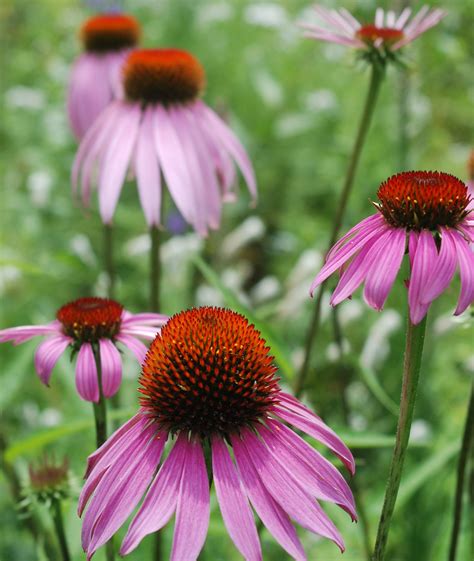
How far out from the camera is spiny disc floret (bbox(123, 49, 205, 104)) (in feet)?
4.11

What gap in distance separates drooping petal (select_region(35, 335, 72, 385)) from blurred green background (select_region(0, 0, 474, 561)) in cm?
17

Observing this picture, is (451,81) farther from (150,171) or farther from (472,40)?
(150,171)

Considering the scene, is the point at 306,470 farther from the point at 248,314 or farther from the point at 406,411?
the point at 248,314

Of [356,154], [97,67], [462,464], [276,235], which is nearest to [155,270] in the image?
[356,154]

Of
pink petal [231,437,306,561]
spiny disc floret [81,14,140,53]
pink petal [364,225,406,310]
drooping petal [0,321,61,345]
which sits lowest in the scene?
pink petal [231,437,306,561]

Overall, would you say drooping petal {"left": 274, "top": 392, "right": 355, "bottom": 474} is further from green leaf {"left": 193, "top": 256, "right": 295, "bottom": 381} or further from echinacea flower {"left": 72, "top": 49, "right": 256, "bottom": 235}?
echinacea flower {"left": 72, "top": 49, "right": 256, "bottom": 235}

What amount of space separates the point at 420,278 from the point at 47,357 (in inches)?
14.9

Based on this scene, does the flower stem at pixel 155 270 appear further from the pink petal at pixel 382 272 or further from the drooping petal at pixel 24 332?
the pink petal at pixel 382 272

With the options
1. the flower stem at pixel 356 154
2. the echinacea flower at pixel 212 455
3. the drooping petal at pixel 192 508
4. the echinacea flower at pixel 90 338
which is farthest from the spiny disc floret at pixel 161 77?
the drooping petal at pixel 192 508

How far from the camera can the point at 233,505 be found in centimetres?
56

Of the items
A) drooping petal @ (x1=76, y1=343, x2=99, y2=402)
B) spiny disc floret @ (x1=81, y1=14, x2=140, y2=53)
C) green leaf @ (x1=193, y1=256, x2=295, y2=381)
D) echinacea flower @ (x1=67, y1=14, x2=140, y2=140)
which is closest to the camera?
drooping petal @ (x1=76, y1=343, x2=99, y2=402)

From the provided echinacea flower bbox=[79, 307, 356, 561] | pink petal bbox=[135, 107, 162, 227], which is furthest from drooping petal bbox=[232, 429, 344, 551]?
pink petal bbox=[135, 107, 162, 227]

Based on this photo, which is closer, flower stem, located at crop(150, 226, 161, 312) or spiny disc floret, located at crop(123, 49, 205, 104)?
flower stem, located at crop(150, 226, 161, 312)

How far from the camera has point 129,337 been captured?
80 centimetres
